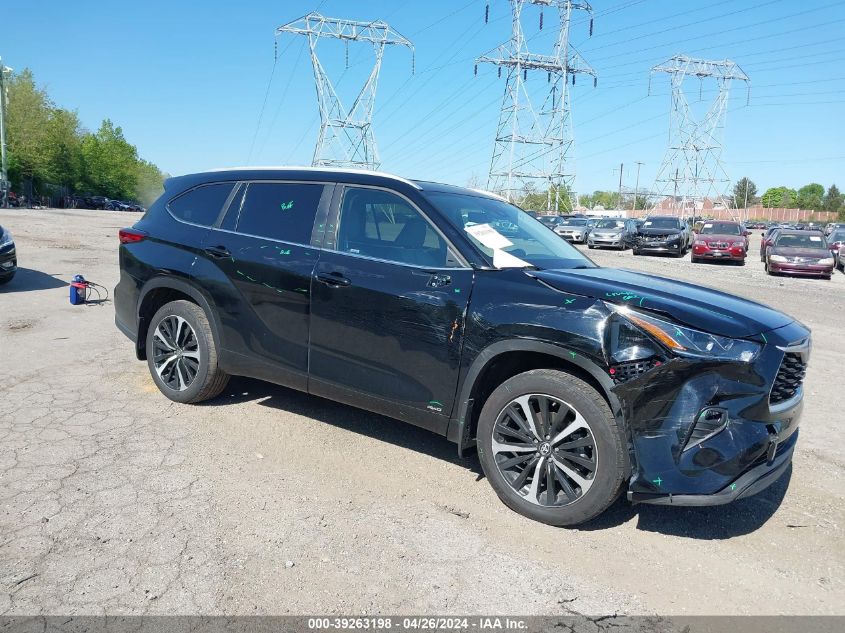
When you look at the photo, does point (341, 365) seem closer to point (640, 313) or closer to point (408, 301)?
point (408, 301)

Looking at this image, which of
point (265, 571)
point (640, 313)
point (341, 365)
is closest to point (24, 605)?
point (265, 571)

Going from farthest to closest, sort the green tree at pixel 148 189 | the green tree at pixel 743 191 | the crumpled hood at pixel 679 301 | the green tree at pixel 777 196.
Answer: the green tree at pixel 777 196, the green tree at pixel 743 191, the green tree at pixel 148 189, the crumpled hood at pixel 679 301

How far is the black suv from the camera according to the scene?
3.04 meters

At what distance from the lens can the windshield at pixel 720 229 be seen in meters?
25.3

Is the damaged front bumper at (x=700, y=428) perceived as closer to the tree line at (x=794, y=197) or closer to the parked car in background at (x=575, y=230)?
the parked car in background at (x=575, y=230)

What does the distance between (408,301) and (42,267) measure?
12.3 meters

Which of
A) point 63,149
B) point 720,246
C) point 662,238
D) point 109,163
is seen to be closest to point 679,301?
point 720,246

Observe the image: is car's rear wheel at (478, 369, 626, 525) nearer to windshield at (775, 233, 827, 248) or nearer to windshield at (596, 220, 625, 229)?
windshield at (775, 233, 827, 248)

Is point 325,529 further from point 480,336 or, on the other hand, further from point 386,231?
point 386,231

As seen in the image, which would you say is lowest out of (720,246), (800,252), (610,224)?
(800,252)

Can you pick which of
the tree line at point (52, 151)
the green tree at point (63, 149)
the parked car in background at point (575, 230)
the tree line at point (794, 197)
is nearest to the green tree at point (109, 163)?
the tree line at point (52, 151)

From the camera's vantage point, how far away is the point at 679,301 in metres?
3.31

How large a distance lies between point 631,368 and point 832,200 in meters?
143

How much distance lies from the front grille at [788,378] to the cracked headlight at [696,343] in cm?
25
